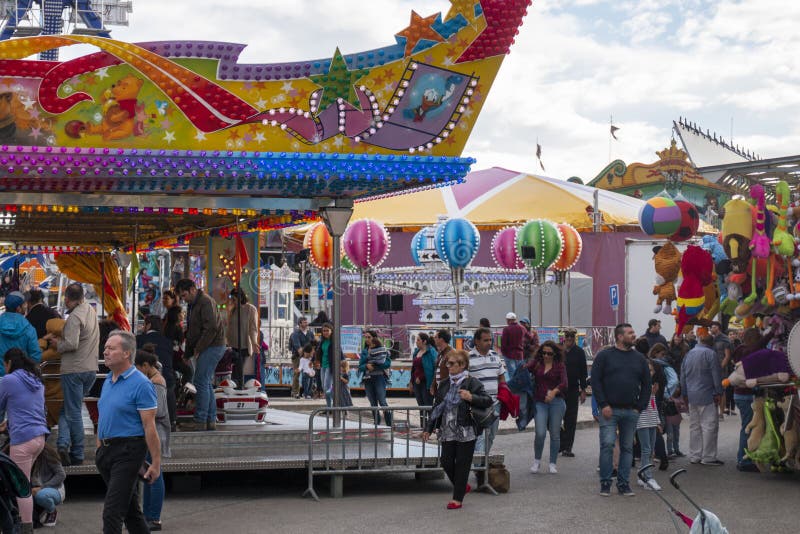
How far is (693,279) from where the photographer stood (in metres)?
15.1

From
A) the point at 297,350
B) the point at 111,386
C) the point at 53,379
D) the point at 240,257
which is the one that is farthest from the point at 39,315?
the point at 297,350

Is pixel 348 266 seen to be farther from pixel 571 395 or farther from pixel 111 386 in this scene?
pixel 111 386

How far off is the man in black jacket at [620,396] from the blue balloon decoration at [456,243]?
1322 centimetres

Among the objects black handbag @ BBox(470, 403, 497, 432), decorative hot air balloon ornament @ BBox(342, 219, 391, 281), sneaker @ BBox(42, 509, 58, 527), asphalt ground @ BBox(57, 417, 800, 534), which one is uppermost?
decorative hot air balloon ornament @ BBox(342, 219, 391, 281)

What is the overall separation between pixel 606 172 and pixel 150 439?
45.0m

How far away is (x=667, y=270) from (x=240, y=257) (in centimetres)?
567

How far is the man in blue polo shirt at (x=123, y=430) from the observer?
7398 millimetres

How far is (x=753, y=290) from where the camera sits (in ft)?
44.9

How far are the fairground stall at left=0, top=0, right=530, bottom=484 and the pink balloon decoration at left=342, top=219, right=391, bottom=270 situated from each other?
1179 cm

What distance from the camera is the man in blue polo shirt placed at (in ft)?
24.3

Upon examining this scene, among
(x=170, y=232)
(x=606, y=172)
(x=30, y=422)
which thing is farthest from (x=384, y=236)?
(x=606, y=172)

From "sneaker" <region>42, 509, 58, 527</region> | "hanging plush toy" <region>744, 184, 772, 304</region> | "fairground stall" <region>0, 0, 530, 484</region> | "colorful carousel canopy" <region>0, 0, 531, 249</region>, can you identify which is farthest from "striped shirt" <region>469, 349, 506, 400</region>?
"sneaker" <region>42, 509, 58, 527</region>

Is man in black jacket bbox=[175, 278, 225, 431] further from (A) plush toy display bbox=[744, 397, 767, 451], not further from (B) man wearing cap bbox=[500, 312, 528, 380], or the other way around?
(A) plush toy display bbox=[744, 397, 767, 451]

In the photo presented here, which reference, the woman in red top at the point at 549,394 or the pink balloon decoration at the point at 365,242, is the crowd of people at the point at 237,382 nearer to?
the woman in red top at the point at 549,394
